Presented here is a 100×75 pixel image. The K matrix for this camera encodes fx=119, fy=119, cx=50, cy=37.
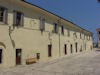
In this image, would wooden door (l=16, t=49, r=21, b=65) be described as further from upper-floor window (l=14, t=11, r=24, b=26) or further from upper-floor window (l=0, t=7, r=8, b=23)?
upper-floor window (l=0, t=7, r=8, b=23)

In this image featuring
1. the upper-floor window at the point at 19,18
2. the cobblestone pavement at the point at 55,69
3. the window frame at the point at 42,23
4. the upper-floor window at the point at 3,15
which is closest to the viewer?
the cobblestone pavement at the point at 55,69

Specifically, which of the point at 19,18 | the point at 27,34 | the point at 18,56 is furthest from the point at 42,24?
the point at 18,56

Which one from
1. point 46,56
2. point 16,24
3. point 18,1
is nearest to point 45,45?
point 46,56

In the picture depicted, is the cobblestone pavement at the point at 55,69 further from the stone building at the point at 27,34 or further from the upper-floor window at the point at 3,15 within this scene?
the upper-floor window at the point at 3,15

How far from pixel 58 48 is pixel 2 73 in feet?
36.9

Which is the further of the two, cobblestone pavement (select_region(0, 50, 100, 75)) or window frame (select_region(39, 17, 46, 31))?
window frame (select_region(39, 17, 46, 31))

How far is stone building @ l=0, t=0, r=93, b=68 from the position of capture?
10.7 m

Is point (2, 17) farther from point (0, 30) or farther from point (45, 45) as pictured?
point (45, 45)

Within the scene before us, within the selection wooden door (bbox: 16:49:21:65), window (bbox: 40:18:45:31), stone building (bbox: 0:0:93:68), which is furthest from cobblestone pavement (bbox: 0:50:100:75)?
window (bbox: 40:18:45:31)

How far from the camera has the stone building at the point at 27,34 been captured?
10.7 meters

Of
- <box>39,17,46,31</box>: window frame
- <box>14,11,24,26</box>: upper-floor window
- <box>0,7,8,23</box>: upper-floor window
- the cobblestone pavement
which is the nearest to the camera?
the cobblestone pavement

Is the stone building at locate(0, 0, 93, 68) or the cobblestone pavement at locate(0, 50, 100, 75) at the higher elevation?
the stone building at locate(0, 0, 93, 68)

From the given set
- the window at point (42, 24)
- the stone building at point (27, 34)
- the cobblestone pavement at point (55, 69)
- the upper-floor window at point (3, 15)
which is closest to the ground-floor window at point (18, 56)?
the stone building at point (27, 34)

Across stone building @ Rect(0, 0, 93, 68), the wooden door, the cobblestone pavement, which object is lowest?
the cobblestone pavement
